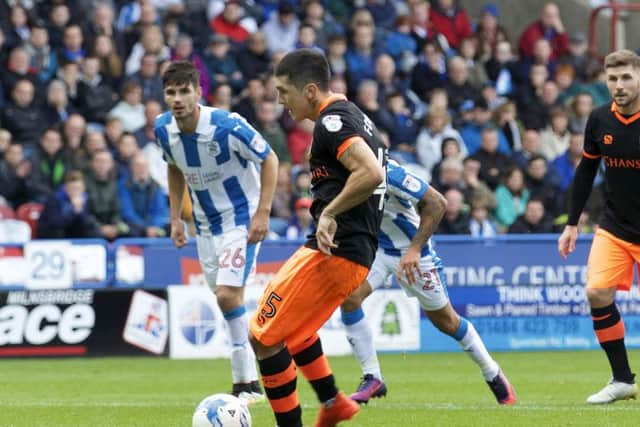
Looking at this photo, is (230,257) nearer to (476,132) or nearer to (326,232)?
(326,232)

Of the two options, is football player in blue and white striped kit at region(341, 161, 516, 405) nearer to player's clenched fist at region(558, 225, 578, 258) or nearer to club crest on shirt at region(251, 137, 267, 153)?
player's clenched fist at region(558, 225, 578, 258)

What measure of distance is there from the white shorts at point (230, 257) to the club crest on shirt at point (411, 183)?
1573 mm

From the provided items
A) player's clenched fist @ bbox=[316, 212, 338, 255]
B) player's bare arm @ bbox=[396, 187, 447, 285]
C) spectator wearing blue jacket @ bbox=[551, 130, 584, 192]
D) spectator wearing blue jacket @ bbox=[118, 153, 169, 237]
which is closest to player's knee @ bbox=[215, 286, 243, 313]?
player's bare arm @ bbox=[396, 187, 447, 285]

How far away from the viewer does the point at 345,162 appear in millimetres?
7676

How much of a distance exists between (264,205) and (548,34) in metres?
14.8

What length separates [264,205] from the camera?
34.2ft

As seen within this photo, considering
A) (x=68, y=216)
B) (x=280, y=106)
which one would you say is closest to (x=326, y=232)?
(x=68, y=216)

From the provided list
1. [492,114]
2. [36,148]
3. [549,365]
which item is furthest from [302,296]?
[492,114]

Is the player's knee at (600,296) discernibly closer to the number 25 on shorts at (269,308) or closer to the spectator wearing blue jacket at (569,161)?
the number 25 on shorts at (269,308)

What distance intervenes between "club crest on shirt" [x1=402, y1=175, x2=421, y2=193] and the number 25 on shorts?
2.21 meters

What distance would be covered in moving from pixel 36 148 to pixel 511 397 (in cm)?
962

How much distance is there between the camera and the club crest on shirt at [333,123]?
7703mm

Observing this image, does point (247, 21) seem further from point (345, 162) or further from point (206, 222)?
point (345, 162)

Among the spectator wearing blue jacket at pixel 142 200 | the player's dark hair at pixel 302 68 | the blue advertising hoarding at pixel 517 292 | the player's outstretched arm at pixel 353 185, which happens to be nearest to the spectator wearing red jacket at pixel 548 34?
the blue advertising hoarding at pixel 517 292
